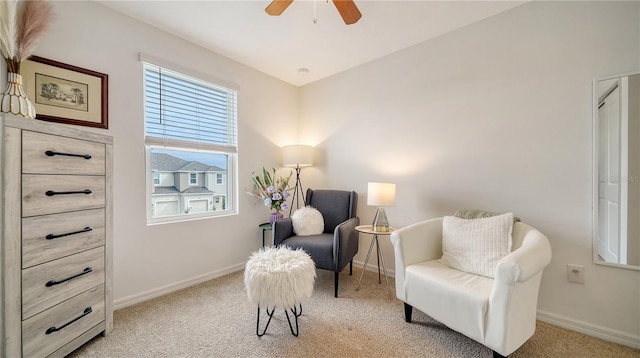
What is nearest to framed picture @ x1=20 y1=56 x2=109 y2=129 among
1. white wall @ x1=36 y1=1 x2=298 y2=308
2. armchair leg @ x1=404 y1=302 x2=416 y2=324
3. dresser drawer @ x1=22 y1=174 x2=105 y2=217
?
white wall @ x1=36 y1=1 x2=298 y2=308

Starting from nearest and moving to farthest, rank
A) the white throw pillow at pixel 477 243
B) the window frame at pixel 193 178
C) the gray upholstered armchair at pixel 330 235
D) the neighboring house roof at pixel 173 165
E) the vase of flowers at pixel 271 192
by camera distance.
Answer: the white throw pillow at pixel 477 243 → the gray upholstered armchair at pixel 330 235 → the neighboring house roof at pixel 173 165 → the window frame at pixel 193 178 → the vase of flowers at pixel 271 192

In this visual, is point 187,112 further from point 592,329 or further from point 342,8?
point 592,329

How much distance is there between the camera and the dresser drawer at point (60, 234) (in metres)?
1.25

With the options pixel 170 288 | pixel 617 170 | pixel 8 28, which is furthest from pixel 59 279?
pixel 617 170

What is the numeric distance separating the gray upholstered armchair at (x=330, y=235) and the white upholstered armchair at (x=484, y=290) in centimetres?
53

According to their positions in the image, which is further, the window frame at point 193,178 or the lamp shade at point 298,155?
the lamp shade at point 298,155

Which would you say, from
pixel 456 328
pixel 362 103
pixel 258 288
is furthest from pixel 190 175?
pixel 456 328

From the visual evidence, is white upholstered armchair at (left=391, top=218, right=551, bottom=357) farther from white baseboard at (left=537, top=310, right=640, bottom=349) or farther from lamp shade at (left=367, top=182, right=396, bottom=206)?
white baseboard at (left=537, top=310, right=640, bottom=349)

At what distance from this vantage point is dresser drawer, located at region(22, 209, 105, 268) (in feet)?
4.12

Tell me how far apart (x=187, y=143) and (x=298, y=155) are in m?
1.24

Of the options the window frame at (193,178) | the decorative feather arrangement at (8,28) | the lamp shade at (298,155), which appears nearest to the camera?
the decorative feather arrangement at (8,28)

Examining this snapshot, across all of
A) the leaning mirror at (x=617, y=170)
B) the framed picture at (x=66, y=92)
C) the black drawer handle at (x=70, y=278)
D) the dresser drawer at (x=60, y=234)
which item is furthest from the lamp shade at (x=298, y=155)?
the leaning mirror at (x=617, y=170)

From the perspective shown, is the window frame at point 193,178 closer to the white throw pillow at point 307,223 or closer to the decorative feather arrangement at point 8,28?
the white throw pillow at point 307,223

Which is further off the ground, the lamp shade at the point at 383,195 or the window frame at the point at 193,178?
the window frame at the point at 193,178
